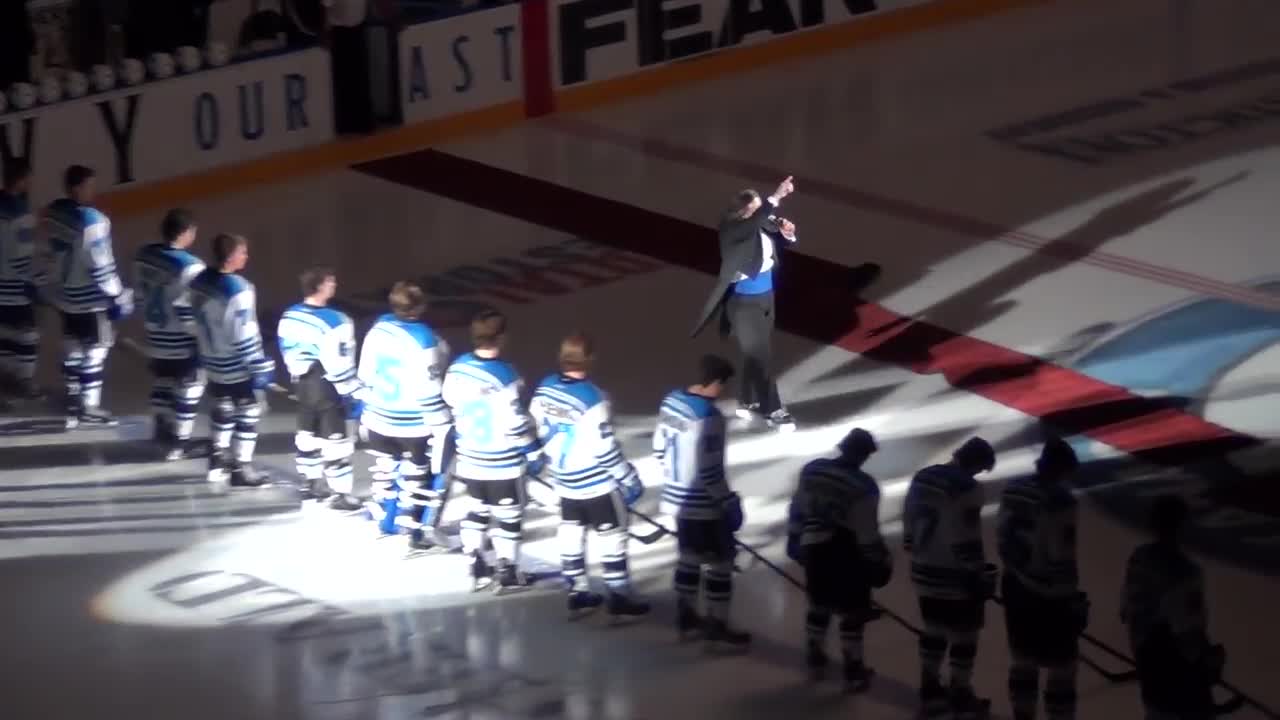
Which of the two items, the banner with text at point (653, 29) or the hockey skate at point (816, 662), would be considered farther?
the banner with text at point (653, 29)

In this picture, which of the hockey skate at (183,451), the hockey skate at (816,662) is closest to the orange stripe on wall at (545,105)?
the hockey skate at (183,451)

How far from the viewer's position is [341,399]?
35.7 feet

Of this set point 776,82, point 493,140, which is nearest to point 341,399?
point 493,140

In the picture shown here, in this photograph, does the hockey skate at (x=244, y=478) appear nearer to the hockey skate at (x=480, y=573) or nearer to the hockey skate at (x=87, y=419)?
the hockey skate at (x=87, y=419)

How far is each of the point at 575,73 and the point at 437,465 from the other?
8310 millimetres

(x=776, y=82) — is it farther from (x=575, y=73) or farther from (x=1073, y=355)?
(x=1073, y=355)

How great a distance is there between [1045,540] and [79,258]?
5.79 meters

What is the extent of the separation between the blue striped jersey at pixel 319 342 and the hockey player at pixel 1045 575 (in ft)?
11.9

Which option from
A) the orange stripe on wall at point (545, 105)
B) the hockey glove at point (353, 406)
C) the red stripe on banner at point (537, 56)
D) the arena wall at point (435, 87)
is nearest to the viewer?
the hockey glove at point (353, 406)

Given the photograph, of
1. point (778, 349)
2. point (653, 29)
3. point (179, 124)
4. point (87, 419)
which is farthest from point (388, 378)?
point (653, 29)

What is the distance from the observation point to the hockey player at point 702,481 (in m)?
9.30

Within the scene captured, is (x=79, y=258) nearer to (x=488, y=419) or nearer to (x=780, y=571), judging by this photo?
(x=488, y=419)

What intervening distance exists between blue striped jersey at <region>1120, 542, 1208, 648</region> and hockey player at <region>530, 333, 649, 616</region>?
2407 mm

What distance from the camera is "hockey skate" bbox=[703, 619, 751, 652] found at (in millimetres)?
9594
